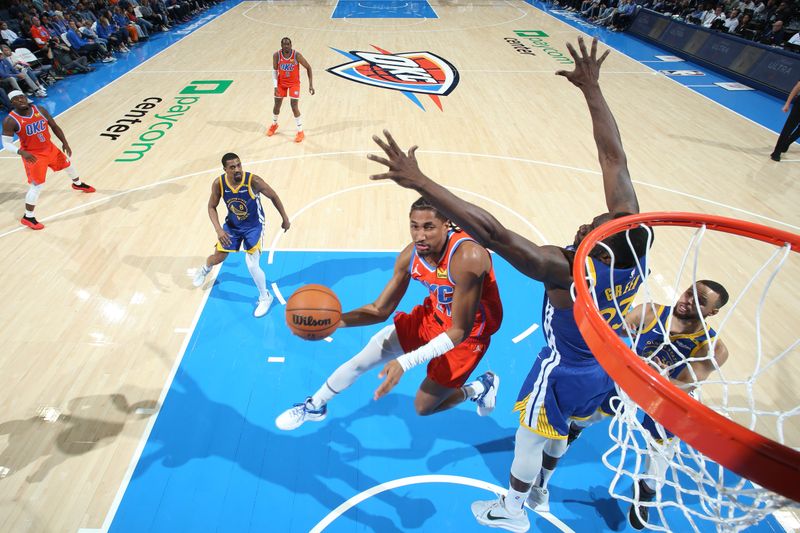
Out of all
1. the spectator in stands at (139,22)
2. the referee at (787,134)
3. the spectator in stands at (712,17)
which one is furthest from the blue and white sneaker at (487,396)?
the spectator in stands at (139,22)

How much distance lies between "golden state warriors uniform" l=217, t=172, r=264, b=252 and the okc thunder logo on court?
667cm

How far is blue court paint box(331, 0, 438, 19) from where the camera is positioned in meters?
18.7

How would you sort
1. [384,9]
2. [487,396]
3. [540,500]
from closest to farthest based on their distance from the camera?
[540,500] → [487,396] → [384,9]

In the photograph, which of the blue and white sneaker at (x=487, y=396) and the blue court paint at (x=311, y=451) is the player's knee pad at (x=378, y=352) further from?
the blue and white sneaker at (x=487, y=396)

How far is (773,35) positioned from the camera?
12602mm

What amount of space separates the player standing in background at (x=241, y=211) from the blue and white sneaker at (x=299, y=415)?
1424mm

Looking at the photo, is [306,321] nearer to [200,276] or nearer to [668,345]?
[668,345]

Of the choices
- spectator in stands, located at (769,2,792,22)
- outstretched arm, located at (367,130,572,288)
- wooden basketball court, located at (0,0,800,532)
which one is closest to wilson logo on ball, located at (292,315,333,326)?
outstretched arm, located at (367,130,572,288)

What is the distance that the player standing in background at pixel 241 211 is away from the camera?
4.55 m

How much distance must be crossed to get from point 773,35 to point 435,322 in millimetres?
15247

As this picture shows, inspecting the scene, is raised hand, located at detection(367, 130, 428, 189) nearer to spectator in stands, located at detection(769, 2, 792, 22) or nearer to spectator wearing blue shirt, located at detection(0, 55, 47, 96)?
spectator wearing blue shirt, located at detection(0, 55, 47, 96)

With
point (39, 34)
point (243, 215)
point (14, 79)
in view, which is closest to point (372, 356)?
point (243, 215)

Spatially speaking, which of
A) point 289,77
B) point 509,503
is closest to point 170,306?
point 509,503

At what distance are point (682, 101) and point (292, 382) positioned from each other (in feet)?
38.3
